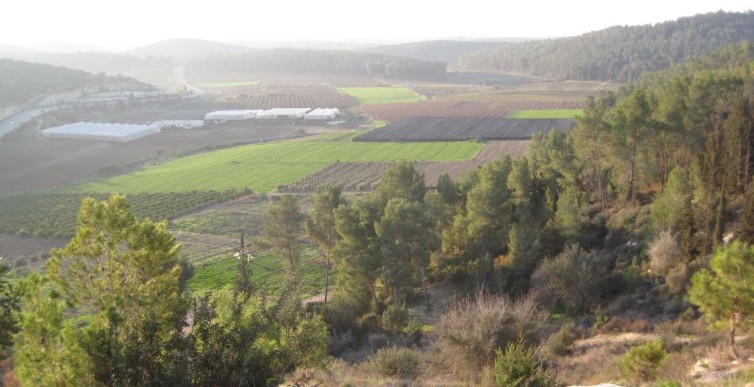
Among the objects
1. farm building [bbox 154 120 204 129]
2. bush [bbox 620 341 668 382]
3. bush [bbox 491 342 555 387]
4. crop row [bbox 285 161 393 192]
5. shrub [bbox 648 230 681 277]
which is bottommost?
crop row [bbox 285 161 393 192]

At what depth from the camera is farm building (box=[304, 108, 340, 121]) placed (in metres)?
119

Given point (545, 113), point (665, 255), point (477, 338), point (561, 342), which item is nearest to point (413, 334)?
point (561, 342)

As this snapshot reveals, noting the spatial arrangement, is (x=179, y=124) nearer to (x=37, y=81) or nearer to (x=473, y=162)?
(x=37, y=81)

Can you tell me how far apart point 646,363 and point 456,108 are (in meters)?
110

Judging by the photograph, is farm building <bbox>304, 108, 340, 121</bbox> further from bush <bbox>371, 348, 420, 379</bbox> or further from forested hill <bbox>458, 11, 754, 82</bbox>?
bush <bbox>371, 348, 420, 379</bbox>

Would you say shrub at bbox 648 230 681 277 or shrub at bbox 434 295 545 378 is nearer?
shrub at bbox 434 295 545 378

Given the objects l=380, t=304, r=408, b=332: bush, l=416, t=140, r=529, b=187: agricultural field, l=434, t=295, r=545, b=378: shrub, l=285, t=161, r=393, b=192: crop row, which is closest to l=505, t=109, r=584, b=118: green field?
l=416, t=140, r=529, b=187: agricultural field

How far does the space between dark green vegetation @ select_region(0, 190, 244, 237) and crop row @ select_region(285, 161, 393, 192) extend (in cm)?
759

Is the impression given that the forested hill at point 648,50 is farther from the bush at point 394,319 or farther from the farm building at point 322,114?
the bush at point 394,319

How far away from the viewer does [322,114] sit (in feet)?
392

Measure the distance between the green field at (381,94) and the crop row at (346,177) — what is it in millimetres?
69075

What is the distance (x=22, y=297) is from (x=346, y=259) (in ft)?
56.1

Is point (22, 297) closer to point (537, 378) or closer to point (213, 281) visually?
point (537, 378)

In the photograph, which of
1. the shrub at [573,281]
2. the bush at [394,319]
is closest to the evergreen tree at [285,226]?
the bush at [394,319]
